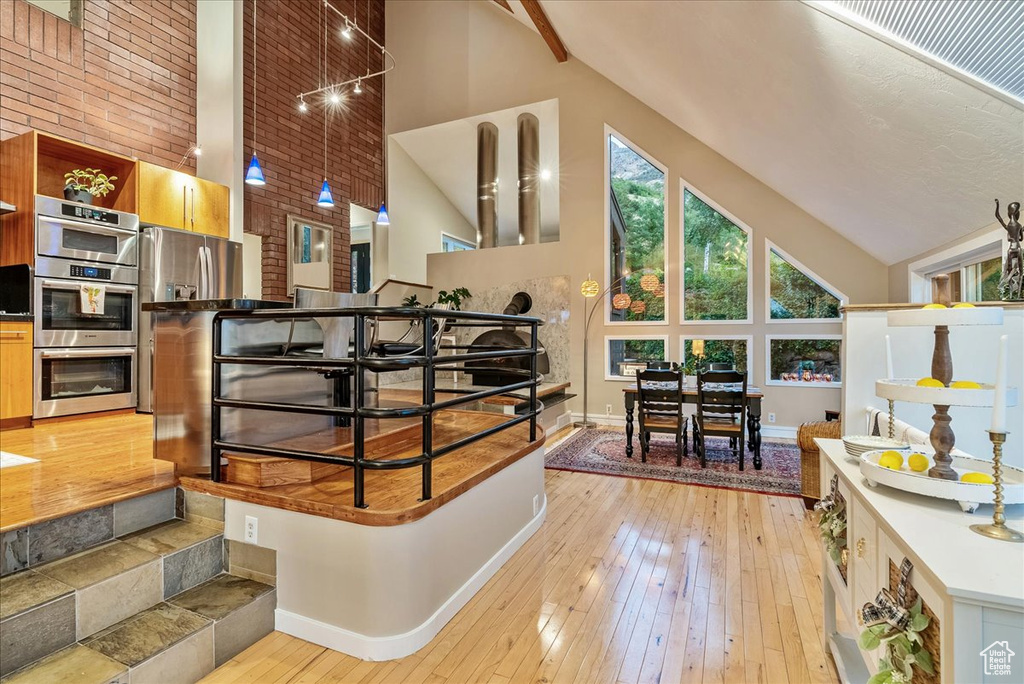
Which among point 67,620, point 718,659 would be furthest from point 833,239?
point 67,620

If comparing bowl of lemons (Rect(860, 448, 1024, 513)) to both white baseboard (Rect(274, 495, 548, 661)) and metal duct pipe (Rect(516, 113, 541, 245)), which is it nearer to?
white baseboard (Rect(274, 495, 548, 661))

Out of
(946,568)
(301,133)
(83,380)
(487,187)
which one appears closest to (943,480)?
(946,568)

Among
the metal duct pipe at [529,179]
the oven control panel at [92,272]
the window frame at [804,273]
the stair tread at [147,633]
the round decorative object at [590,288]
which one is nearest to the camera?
the stair tread at [147,633]

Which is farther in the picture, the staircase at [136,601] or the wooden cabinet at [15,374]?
the wooden cabinet at [15,374]

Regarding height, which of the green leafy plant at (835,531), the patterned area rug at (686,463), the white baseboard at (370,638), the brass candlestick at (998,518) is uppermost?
the brass candlestick at (998,518)

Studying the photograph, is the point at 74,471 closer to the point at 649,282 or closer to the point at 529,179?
the point at 649,282

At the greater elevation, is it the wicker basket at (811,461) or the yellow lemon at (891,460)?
the yellow lemon at (891,460)

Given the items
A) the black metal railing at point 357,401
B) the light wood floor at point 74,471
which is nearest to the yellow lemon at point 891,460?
the black metal railing at point 357,401

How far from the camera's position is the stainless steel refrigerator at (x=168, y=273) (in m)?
4.15

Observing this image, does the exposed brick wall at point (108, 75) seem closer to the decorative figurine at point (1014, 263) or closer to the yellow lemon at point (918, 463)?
the yellow lemon at point (918, 463)

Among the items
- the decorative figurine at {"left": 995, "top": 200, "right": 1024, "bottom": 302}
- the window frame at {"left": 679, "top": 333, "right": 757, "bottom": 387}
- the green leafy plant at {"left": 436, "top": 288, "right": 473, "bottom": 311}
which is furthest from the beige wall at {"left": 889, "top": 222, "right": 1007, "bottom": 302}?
the green leafy plant at {"left": 436, "top": 288, "right": 473, "bottom": 311}

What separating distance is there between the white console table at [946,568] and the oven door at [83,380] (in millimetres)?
5045

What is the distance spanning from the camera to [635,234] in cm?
665

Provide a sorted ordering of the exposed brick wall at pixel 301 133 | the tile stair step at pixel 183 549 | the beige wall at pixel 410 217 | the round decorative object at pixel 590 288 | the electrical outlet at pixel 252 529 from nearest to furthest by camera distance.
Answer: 1. the tile stair step at pixel 183 549
2. the electrical outlet at pixel 252 529
3. the exposed brick wall at pixel 301 133
4. the round decorative object at pixel 590 288
5. the beige wall at pixel 410 217
